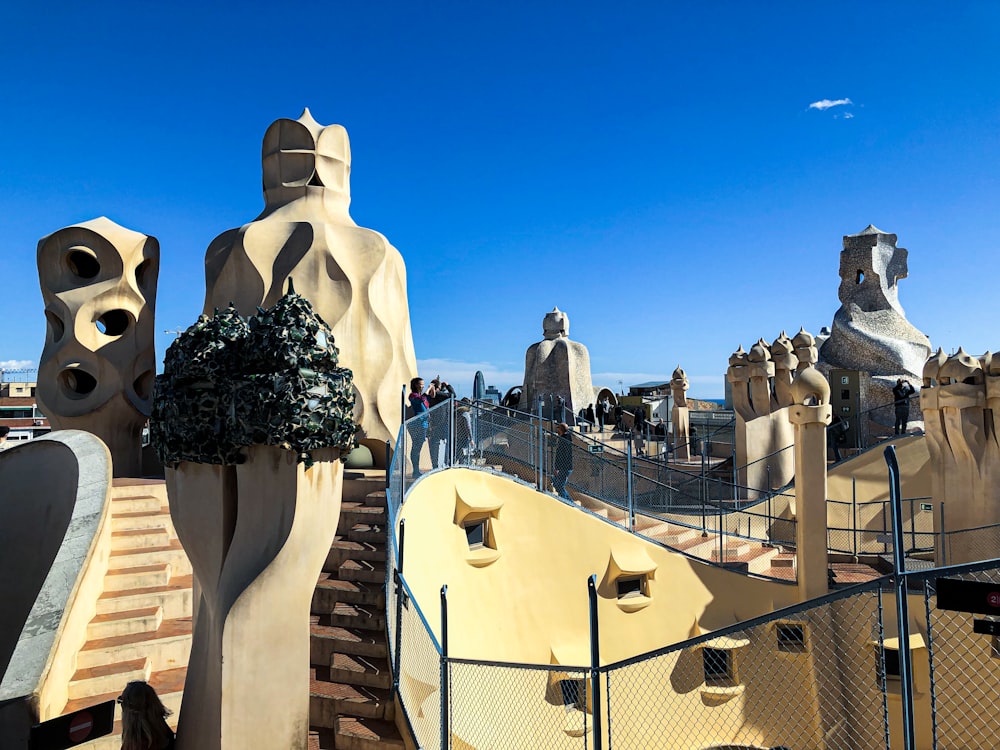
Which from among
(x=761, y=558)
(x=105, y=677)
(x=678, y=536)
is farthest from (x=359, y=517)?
(x=761, y=558)

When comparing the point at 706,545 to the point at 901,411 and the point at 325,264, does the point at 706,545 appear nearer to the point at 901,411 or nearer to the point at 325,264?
the point at 325,264

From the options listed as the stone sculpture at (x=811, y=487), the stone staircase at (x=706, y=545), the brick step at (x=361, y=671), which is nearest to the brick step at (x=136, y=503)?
the brick step at (x=361, y=671)

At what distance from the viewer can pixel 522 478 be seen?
10742mm

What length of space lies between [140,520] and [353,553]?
255cm

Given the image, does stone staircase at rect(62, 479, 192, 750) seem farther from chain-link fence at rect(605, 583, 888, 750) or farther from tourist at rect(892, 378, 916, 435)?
tourist at rect(892, 378, 916, 435)

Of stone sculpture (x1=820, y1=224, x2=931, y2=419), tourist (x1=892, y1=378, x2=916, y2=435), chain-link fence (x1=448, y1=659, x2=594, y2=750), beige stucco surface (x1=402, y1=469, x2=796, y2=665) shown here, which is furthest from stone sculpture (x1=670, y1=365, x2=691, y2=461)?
chain-link fence (x1=448, y1=659, x2=594, y2=750)

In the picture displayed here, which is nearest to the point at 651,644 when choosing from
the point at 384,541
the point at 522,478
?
the point at 522,478

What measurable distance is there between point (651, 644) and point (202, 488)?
8060 mm

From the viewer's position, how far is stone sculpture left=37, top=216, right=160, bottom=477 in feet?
36.0

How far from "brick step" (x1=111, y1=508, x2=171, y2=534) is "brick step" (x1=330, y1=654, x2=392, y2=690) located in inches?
122

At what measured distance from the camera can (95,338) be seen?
36.4ft

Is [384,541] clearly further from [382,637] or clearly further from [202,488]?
[202,488]

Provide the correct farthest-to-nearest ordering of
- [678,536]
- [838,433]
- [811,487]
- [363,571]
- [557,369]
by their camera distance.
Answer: [557,369], [838,433], [678,536], [811,487], [363,571]

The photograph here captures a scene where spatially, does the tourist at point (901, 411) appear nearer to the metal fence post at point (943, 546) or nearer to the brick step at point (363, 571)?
the metal fence post at point (943, 546)
